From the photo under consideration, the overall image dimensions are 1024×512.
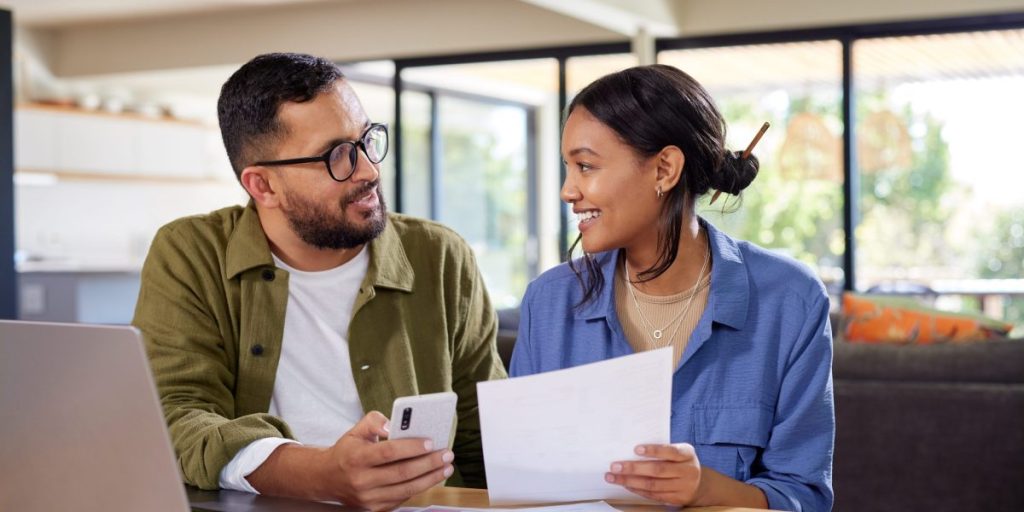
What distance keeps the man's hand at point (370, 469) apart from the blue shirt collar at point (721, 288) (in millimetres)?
525

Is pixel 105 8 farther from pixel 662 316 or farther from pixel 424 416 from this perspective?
pixel 424 416

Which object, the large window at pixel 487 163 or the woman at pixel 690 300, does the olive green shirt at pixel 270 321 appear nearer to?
the woman at pixel 690 300

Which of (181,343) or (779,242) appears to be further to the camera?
(779,242)

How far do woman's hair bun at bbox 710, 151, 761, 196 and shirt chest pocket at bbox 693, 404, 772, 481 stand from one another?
36cm

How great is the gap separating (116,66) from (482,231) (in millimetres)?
3117

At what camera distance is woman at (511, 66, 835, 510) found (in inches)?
69.0

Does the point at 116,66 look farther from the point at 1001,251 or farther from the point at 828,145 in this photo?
the point at 1001,251

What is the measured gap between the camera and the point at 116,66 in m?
9.23

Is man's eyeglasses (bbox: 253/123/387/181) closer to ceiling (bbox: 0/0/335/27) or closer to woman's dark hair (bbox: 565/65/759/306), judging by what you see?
woman's dark hair (bbox: 565/65/759/306)

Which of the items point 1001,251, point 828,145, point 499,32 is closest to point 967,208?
point 1001,251

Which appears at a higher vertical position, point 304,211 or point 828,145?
point 828,145

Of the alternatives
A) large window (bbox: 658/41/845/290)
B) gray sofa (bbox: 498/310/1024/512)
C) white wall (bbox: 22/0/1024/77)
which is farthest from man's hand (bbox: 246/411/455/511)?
large window (bbox: 658/41/845/290)

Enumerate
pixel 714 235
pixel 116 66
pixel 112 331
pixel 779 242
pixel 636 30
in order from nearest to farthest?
pixel 112 331 → pixel 714 235 → pixel 636 30 → pixel 779 242 → pixel 116 66

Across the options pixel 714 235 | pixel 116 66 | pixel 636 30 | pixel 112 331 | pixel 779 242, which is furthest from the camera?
pixel 116 66
